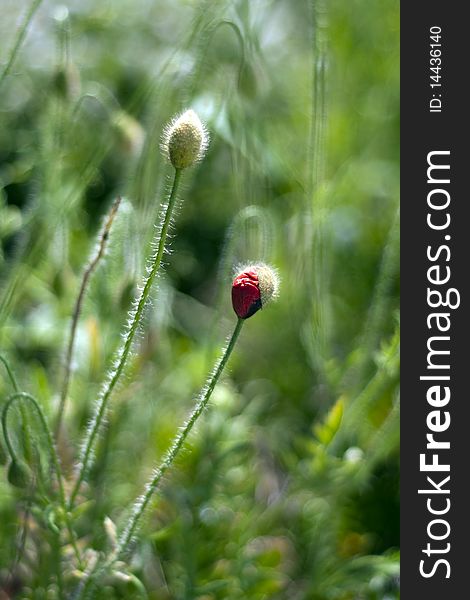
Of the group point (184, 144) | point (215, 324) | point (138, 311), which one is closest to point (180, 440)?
point (138, 311)

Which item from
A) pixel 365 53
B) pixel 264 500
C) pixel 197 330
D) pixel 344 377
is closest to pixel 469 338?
pixel 344 377

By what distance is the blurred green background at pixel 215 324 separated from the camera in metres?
1.13

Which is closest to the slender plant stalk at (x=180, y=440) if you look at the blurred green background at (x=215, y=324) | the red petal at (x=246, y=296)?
the red petal at (x=246, y=296)

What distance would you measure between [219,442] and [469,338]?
0.35 m

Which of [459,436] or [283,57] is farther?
[283,57]

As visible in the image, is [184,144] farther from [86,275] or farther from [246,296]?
[86,275]

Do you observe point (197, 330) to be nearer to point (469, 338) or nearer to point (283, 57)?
point (469, 338)

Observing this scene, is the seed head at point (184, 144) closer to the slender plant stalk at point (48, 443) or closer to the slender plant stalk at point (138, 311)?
the slender plant stalk at point (138, 311)

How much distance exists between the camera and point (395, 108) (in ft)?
6.37

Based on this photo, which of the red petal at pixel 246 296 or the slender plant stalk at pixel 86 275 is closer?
the red petal at pixel 246 296

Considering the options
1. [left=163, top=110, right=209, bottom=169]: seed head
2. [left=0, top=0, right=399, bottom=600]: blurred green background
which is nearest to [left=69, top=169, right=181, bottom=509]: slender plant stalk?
[left=163, top=110, right=209, bottom=169]: seed head

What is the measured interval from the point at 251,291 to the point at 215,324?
0.41 m

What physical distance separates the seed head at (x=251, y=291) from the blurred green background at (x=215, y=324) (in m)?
0.31

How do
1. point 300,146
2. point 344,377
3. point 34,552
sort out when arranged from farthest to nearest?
point 300,146 < point 344,377 < point 34,552
